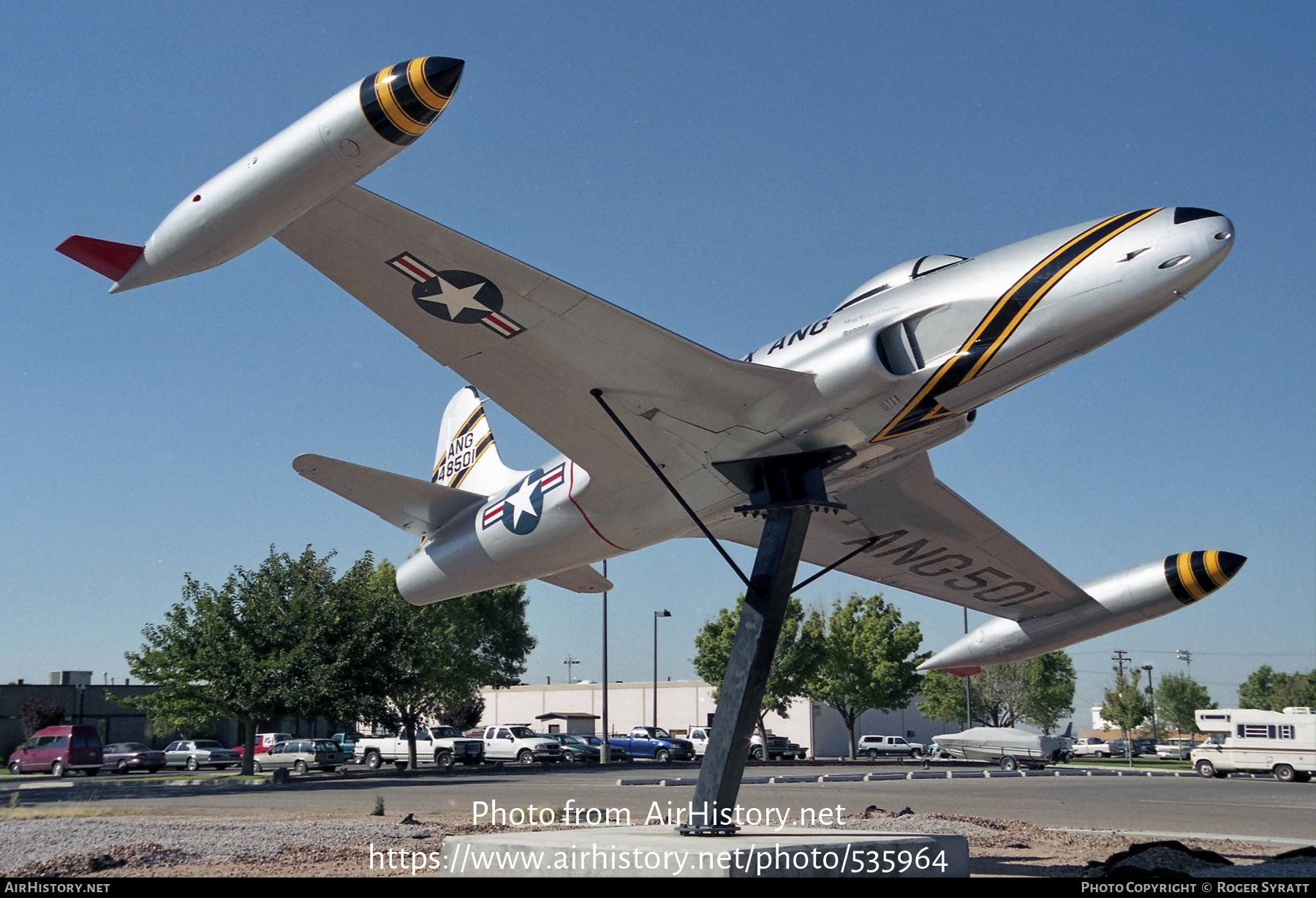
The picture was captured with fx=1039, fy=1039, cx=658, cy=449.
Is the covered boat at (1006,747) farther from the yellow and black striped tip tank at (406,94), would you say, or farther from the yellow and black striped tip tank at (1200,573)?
the yellow and black striped tip tank at (406,94)

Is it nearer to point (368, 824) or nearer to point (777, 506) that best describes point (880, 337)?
point (777, 506)

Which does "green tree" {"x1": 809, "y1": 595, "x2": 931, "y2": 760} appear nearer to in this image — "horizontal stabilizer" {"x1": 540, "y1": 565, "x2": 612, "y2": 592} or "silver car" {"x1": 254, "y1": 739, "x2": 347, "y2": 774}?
"silver car" {"x1": 254, "y1": 739, "x2": 347, "y2": 774}

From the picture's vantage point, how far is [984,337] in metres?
9.53

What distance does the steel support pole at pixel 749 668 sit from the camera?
9.54m

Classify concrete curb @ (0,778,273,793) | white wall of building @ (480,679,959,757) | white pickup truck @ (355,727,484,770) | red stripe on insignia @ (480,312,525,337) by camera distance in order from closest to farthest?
red stripe on insignia @ (480,312,525,337) < concrete curb @ (0,778,273,793) < white pickup truck @ (355,727,484,770) < white wall of building @ (480,679,959,757)

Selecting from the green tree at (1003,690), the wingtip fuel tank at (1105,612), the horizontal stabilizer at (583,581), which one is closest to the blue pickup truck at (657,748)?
the green tree at (1003,690)

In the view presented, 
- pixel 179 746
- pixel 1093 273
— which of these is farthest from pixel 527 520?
pixel 179 746

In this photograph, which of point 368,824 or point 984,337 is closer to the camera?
point 984,337

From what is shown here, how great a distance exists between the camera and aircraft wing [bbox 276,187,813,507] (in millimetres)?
8867

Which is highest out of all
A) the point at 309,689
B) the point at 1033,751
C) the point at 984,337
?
the point at 984,337

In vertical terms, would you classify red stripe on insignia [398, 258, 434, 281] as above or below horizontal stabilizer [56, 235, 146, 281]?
above

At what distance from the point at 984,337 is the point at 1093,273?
1.06 meters

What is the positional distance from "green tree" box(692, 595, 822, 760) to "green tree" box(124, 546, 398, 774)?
26.7 meters

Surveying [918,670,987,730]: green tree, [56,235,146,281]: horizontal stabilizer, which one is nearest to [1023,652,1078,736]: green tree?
[918,670,987,730]: green tree
